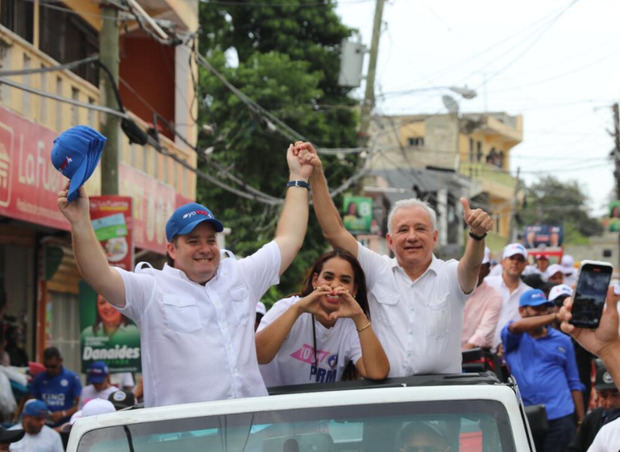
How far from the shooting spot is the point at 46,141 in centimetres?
1568

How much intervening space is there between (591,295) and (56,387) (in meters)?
9.46

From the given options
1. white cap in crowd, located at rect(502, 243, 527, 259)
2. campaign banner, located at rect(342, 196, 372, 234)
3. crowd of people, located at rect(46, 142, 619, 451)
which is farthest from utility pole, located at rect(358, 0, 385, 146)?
crowd of people, located at rect(46, 142, 619, 451)

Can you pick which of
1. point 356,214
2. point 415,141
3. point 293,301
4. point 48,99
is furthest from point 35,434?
point 415,141

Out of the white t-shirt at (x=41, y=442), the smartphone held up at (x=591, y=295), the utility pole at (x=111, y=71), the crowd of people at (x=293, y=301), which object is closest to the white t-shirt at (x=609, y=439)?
the crowd of people at (x=293, y=301)

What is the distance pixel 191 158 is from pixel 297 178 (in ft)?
61.1

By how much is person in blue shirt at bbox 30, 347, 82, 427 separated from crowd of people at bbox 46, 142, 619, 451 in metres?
7.62

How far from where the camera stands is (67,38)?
19.7 m

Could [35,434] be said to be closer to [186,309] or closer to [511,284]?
[511,284]

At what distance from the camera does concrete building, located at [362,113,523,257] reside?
56131 millimetres

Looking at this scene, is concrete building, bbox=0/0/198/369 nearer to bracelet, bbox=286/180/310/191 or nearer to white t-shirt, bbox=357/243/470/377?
bracelet, bbox=286/180/310/191

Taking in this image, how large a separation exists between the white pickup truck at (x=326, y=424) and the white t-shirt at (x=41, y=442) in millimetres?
6682

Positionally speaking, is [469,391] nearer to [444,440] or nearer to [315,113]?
[444,440]

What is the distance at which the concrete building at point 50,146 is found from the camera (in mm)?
14773

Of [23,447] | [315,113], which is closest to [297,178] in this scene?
[23,447]
